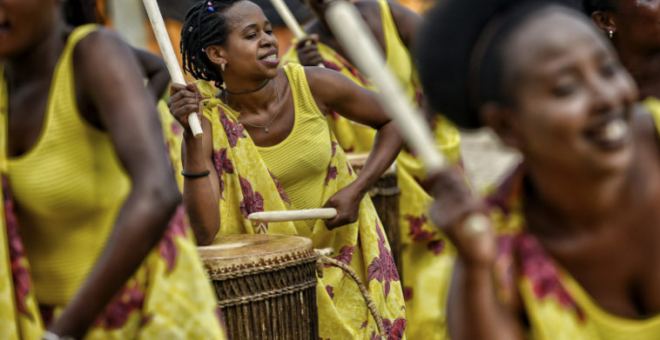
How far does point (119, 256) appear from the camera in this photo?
6.20ft

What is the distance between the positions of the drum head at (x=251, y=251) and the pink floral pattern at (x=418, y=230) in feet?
4.85

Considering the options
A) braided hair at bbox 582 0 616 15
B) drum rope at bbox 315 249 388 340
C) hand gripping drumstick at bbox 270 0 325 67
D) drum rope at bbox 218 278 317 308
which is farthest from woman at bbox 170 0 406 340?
braided hair at bbox 582 0 616 15

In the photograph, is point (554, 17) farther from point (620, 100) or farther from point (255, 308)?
point (255, 308)

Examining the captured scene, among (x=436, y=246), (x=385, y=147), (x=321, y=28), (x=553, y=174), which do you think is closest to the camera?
(x=553, y=174)

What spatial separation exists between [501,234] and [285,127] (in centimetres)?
208

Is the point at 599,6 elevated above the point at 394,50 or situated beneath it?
elevated above

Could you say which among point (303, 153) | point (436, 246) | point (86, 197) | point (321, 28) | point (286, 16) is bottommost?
point (436, 246)

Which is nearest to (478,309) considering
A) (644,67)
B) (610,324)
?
(610,324)

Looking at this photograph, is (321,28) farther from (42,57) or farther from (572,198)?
(572,198)

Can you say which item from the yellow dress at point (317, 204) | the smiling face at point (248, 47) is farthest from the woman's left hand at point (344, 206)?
the smiling face at point (248, 47)

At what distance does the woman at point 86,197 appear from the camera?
1911 millimetres

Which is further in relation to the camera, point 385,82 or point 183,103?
point 183,103

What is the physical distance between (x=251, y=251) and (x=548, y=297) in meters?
1.51

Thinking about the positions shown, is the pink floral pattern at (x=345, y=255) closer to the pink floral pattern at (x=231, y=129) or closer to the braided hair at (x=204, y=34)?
the pink floral pattern at (x=231, y=129)
